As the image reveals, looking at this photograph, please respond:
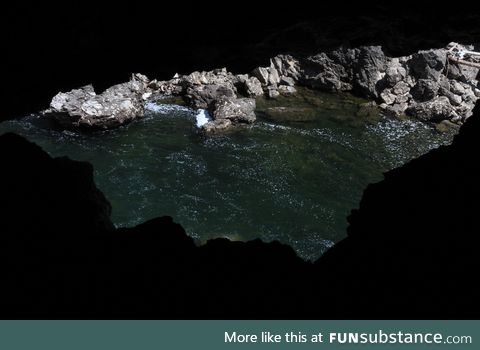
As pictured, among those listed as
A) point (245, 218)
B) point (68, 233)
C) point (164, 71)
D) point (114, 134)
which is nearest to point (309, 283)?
point (68, 233)

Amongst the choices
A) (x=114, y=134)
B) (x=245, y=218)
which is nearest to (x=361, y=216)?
(x=245, y=218)

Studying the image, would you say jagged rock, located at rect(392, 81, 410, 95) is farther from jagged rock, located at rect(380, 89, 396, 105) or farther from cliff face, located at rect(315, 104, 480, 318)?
cliff face, located at rect(315, 104, 480, 318)

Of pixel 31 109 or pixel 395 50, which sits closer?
pixel 31 109

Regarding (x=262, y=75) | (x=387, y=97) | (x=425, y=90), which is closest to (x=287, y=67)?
(x=262, y=75)

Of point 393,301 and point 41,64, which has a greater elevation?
point 41,64

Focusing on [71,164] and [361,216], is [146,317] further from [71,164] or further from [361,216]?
[71,164]

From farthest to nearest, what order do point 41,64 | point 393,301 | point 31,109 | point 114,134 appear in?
point 114,134 → point 31,109 → point 41,64 → point 393,301

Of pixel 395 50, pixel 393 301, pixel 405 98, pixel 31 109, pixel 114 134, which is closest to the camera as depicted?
pixel 393 301

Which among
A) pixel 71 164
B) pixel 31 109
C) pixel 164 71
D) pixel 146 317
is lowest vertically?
pixel 146 317
